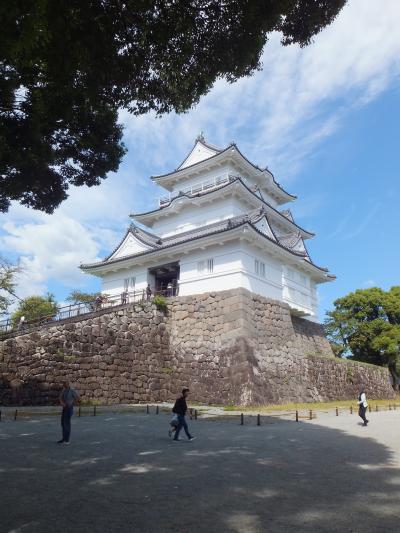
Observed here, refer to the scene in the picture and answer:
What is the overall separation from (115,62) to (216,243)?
601 inches

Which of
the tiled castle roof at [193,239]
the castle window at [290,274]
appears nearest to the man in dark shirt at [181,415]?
the tiled castle roof at [193,239]

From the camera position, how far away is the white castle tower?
22.4m

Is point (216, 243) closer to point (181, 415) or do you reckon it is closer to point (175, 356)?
point (175, 356)

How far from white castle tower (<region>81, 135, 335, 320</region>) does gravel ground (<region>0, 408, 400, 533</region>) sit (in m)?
12.6

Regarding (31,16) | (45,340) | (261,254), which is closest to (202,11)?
(31,16)

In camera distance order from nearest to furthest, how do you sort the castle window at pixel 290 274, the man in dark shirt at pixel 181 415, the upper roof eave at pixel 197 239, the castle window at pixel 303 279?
the man in dark shirt at pixel 181 415 < the upper roof eave at pixel 197 239 < the castle window at pixel 290 274 < the castle window at pixel 303 279

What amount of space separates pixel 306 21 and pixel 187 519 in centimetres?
841

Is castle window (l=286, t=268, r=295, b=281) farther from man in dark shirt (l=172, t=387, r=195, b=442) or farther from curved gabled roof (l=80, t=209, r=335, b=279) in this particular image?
man in dark shirt (l=172, t=387, r=195, b=442)

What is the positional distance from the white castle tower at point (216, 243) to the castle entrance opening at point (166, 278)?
2.6 inches

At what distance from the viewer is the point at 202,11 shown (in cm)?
726

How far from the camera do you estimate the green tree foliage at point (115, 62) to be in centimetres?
673

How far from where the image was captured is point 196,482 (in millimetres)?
6035

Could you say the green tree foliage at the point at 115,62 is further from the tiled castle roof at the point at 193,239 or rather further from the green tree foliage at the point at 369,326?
the green tree foliage at the point at 369,326

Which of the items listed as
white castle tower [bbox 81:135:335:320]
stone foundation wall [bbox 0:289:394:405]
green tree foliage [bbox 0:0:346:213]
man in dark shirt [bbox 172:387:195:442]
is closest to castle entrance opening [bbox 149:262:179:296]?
white castle tower [bbox 81:135:335:320]
